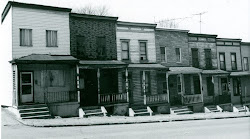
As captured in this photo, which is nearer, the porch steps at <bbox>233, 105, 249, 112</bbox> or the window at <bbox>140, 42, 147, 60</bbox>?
the window at <bbox>140, 42, 147, 60</bbox>

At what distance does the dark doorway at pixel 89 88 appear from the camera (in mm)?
19562

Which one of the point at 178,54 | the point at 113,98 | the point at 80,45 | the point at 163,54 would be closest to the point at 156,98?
the point at 113,98

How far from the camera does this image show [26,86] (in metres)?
17.1

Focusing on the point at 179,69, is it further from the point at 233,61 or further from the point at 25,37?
the point at 25,37

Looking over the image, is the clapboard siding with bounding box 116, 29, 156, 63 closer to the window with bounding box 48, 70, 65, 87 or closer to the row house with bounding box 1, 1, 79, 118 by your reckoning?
the row house with bounding box 1, 1, 79, 118

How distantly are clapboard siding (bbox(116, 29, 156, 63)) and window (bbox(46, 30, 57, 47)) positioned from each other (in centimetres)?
528

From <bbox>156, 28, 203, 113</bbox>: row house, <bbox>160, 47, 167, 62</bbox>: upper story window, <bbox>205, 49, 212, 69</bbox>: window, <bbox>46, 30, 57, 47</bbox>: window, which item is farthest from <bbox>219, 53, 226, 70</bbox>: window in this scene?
<bbox>46, 30, 57, 47</bbox>: window

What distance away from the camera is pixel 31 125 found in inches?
504

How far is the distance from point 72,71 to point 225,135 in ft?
37.2

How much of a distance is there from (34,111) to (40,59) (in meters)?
3.23

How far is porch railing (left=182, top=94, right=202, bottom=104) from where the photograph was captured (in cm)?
2311

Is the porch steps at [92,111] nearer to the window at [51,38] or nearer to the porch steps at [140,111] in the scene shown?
the porch steps at [140,111]

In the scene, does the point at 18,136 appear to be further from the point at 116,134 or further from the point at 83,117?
the point at 83,117

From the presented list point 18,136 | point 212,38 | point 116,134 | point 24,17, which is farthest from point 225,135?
point 212,38
